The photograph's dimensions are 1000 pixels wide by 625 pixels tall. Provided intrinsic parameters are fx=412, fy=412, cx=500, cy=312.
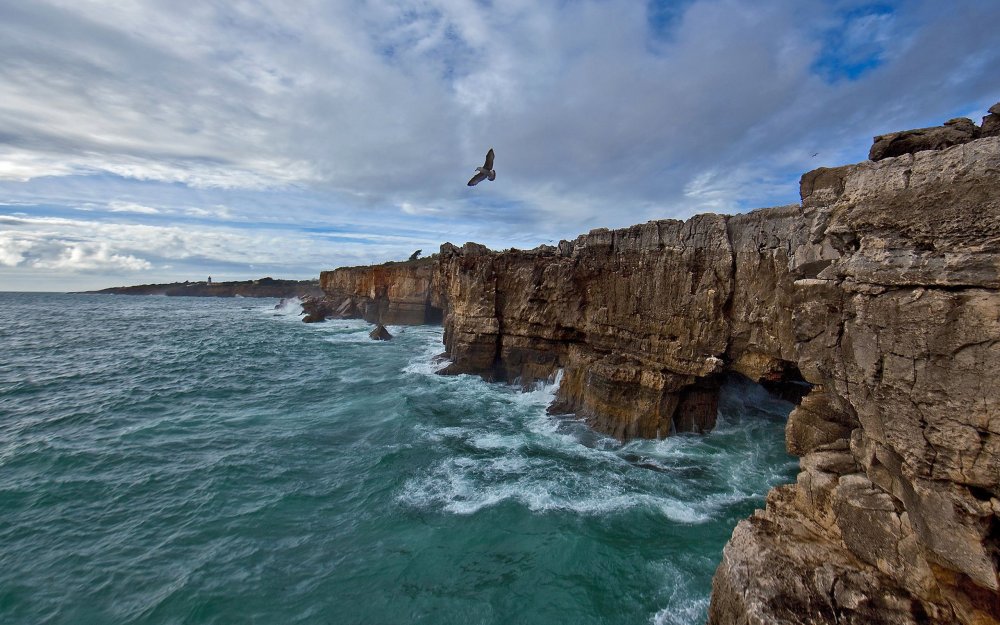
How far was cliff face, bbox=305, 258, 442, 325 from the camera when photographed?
59.1 metres

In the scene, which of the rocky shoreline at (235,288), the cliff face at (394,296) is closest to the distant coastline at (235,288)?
the rocky shoreline at (235,288)

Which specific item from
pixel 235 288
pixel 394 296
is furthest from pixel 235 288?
pixel 394 296

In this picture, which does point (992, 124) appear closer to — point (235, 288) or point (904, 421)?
point (904, 421)

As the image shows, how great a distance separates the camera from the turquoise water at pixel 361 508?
9633mm

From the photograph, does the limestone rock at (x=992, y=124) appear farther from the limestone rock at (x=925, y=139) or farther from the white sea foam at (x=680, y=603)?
the white sea foam at (x=680, y=603)

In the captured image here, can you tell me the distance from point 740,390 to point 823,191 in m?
14.0

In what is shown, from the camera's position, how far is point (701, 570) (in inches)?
395

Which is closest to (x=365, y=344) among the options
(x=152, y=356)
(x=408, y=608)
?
(x=152, y=356)

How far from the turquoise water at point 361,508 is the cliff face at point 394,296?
35618mm

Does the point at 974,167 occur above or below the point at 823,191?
below

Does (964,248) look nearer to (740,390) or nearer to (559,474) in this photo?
(559,474)

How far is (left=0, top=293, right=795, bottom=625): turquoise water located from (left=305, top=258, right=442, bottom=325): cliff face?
117 feet

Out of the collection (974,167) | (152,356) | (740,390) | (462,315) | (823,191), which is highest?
(823,191)

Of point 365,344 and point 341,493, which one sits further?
point 365,344
